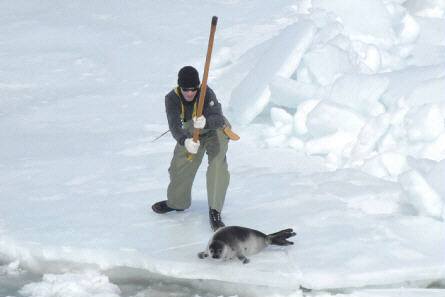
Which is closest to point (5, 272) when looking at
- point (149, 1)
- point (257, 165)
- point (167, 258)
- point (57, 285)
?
point (57, 285)

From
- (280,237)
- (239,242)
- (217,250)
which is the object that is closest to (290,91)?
(280,237)

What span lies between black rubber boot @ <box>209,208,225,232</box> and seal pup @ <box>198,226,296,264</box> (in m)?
0.37

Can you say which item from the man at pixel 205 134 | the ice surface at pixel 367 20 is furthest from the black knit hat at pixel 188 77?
the ice surface at pixel 367 20

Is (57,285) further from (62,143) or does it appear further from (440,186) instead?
(62,143)

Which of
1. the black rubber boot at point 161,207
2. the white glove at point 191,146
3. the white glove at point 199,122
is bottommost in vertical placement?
the black rubber boot at point 161,207

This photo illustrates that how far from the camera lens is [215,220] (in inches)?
207

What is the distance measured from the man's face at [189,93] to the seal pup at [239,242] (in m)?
0.89

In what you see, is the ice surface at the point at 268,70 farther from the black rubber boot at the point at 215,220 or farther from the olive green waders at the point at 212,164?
the black rubber boot at the point at 215,220

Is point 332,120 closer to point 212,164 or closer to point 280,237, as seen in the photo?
point 212,164

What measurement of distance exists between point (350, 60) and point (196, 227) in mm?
3347

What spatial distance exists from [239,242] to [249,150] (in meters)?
2.42

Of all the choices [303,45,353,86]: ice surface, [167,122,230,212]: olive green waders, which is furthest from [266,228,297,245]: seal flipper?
[303,45,353,86]: ice surface

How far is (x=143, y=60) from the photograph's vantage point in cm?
1020

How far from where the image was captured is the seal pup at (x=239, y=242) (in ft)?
15.4
